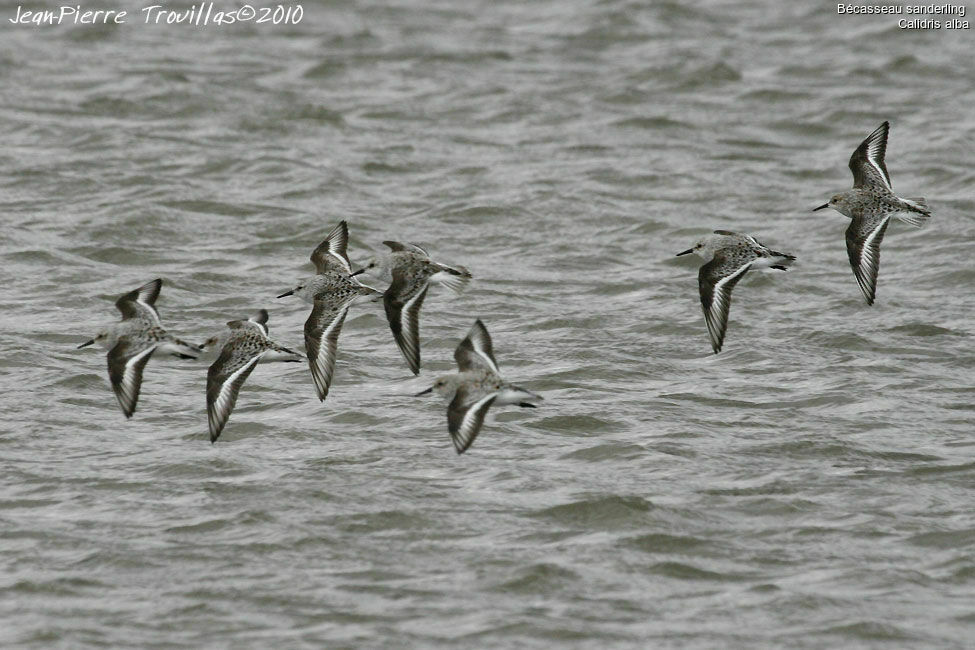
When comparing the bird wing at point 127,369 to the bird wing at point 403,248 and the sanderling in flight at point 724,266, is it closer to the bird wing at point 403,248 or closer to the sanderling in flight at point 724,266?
the bird wing at point 403,248

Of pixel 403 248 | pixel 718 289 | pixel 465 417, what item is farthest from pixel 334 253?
pixel 465 417

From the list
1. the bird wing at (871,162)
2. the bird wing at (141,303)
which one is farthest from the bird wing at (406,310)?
the bird wing at (871,162)

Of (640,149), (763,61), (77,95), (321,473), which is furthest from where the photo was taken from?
(763,61)

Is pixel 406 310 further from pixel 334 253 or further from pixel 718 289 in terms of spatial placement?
pixel 718 289

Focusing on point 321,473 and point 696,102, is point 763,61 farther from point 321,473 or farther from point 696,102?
point 321,473

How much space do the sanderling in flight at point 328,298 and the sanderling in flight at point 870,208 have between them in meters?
2.86

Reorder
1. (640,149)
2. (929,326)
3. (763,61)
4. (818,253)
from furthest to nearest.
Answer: (763,61), (640,149), (818,253), (929,326)

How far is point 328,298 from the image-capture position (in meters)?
9.34

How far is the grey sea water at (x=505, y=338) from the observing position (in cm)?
724

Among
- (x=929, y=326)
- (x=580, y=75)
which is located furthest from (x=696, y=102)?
(x=929, y=326)

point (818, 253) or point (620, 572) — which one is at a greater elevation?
point (818, 253)

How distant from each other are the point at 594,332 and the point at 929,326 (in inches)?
92.8

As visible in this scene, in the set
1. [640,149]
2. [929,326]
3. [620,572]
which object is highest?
[640,149]

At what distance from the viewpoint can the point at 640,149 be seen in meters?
15.6
